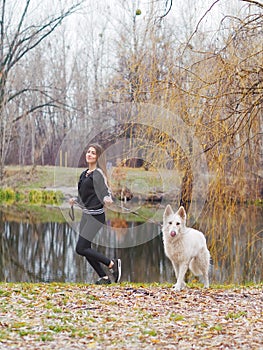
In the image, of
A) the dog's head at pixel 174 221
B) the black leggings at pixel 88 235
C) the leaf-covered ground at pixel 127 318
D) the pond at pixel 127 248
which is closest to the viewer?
the leaf-covered ground at pixel 127 318

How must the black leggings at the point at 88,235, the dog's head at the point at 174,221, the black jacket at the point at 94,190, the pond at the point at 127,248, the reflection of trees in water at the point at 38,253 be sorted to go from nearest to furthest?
the dog's head at the point at 174,221 < the black jacket at the point at 94,190 < the black leggings at the point at 88,235 < the pond at the point at 127,248 < the reflection of trees in water at the point at 38,253

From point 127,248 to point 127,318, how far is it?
8.20 meters

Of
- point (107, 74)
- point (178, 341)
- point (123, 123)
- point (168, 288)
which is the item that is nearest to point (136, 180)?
point (123, 123)

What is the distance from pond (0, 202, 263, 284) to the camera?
8695 mm

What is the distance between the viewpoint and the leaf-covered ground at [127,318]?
381 centimetres

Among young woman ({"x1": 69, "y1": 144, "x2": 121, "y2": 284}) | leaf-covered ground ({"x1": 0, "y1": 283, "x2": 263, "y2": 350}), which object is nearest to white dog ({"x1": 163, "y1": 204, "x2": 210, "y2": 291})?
leaf-covered ground ({"x1": 0, "y1": 283, "x2": 263, "y2": 350})

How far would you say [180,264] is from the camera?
240 inches

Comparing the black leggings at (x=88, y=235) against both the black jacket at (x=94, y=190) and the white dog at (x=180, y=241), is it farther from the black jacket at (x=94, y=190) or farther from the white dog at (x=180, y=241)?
the white dog at (x=180, y=241)

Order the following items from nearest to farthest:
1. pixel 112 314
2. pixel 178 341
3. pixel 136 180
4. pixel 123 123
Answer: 1. pixel 178 341
2. pixel 112 314
3. pixel 123 123
4. pixel 136 180

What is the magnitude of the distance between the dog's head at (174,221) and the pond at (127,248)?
104 centimetres

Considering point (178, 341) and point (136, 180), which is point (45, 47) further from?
point (178, 341)

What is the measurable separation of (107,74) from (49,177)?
5.51m

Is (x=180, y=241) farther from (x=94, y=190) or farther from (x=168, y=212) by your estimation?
(x=94, y=190)

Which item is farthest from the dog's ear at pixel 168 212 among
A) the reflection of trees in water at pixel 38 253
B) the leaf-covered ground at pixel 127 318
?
the reflection of trees in water at pixel 38 253
